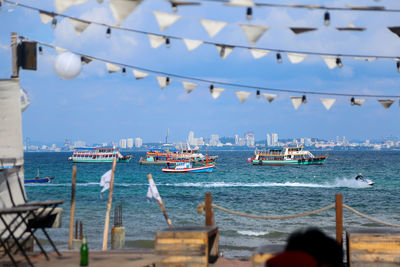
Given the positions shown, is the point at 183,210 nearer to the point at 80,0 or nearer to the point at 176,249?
the point at 176,249

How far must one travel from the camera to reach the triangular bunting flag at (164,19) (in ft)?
18.0

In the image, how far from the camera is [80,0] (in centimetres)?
523

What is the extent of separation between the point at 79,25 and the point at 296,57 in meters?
3.15

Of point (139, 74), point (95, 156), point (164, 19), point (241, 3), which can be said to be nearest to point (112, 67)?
point (139, 74)

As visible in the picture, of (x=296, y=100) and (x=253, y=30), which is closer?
(x=253, y=30)

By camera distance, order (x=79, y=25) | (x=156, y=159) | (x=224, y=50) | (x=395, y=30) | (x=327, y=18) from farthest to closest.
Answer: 1. (x=156, y=159)
2. (x=224, y=50)
3. (x=79, y=25)
4. (x=395, y=30)
5. (x=327, y=18)

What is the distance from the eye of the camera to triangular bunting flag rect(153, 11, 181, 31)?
5.49 m

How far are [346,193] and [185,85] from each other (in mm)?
33647

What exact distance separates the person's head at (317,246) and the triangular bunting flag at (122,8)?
372 cm

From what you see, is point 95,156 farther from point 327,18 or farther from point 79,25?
point 327,18

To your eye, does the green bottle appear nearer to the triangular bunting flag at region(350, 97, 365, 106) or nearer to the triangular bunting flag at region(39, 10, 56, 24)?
the triangular bunting flag at region(39, 10, 56, 24)

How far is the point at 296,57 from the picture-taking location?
7.16 m

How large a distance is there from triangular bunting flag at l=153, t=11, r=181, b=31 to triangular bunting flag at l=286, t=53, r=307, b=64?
231 cm

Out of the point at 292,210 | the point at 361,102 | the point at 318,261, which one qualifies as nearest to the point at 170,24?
the point at 318,261
